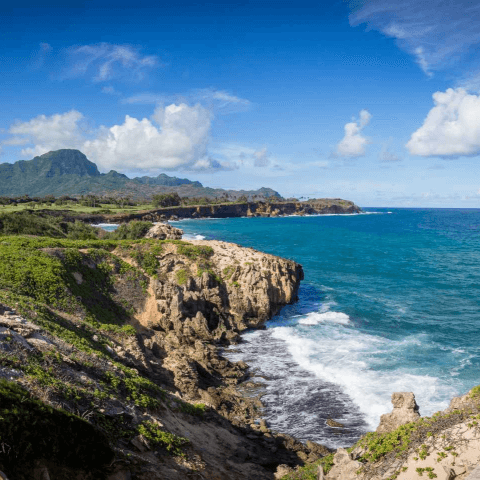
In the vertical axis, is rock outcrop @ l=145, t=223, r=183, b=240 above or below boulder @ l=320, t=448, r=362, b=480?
above

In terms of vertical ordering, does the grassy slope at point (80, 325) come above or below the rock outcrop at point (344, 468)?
above

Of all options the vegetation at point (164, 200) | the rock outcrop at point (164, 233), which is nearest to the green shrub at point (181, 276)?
the rock outcrop at point (164, 233)

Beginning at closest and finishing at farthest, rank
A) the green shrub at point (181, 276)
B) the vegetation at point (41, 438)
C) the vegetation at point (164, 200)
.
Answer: the vegetation at point (41, 438) → the green shrub at point (181, 276) → the vegetation at point (164, 200)

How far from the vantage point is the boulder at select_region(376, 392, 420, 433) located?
15914 mm

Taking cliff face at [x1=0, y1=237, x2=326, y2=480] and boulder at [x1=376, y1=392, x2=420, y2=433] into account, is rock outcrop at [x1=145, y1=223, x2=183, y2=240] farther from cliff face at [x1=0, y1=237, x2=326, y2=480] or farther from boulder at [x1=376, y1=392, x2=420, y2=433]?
boulder at [x1=376, y1=392, x2=420, y2=433]

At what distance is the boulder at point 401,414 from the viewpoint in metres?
15.9

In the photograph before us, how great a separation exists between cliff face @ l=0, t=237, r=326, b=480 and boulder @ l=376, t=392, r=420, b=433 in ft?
14.4

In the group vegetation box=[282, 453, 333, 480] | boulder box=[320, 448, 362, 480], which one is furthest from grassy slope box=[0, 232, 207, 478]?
boulder box=[320, 448, 362, 480]

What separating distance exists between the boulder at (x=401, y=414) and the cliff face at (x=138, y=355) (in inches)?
173

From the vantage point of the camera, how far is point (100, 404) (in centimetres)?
1328

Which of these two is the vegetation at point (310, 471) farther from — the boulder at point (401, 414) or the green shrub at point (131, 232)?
the green shrub at point (131, 232)

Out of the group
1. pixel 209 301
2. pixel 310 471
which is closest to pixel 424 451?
pixel 310 471

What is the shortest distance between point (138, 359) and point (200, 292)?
13.3 m

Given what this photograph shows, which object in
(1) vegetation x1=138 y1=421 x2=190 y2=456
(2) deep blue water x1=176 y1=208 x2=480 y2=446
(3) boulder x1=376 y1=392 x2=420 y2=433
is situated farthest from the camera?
(2) deep blue water x1=176 y1=208 x2=480 y2=446
